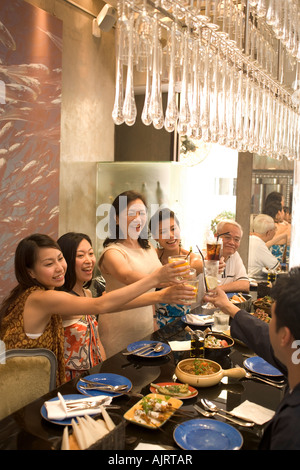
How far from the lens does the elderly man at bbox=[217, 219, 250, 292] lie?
3.90 metres

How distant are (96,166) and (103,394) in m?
3.98

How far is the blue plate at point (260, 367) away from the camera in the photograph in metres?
2.18

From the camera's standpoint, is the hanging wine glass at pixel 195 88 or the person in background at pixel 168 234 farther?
the person in background at pixel 168 234

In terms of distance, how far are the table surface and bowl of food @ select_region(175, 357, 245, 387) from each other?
4cm

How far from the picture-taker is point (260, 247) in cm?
569

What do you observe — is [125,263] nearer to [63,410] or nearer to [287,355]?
[63,410]

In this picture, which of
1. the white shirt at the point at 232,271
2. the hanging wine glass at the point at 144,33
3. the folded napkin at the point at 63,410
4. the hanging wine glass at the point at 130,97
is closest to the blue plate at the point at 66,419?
the folded napkin at the point at 63,410

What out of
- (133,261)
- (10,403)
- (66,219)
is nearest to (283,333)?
(10,403)

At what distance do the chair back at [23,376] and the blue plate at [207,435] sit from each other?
2.40 ft

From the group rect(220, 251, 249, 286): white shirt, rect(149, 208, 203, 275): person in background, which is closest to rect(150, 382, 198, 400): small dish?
rect(149, 208, 203, 275): person in background

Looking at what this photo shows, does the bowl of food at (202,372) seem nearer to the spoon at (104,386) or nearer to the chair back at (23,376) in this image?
the spoon at (104,386)

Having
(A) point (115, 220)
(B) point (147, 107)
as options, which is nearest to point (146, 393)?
(B) point (147, 107)

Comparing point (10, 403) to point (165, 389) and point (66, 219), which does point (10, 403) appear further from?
point (66, 219)

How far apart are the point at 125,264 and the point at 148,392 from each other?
3.40 feet
